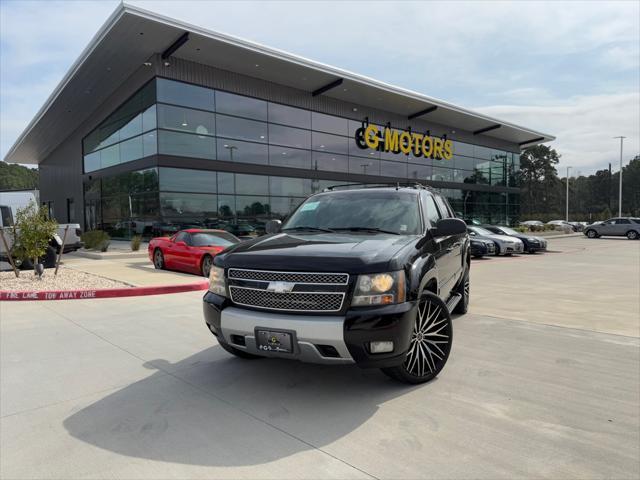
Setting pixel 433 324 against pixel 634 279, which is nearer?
pixel 433 324

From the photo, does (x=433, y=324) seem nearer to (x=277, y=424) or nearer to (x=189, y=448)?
(x=277, y=424)

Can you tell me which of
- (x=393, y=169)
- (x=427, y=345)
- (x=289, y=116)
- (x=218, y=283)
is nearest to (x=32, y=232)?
(x=218, y=283)

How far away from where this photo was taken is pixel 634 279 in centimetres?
1110

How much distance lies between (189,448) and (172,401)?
0.86 metres

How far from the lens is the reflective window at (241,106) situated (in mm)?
23469

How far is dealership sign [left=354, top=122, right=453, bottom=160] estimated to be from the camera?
31.2 meters

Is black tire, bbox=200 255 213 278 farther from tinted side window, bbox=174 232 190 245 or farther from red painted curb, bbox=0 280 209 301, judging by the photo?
red painted curb, bbox=0 280 209 301

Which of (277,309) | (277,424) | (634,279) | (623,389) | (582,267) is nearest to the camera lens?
(277,424)

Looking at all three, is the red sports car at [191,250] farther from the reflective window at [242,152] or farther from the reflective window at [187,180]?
the reflective window at [242,152]

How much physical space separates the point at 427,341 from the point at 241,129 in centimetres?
2228

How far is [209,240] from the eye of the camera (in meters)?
12.3

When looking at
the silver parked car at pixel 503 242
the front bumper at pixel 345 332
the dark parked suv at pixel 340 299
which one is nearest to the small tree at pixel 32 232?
the dark parked suv at pixel 340 299

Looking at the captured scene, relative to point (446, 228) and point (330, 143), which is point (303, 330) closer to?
point (446, 228)

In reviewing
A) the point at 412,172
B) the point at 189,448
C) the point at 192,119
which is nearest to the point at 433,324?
the point at 189,448
